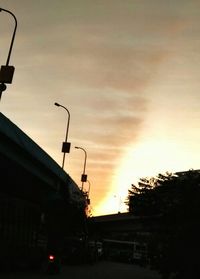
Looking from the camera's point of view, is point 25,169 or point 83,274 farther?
point 25,169

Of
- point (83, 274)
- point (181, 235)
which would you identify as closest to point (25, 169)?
point (83, 274)

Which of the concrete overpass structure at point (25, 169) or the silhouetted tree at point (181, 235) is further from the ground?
the concrete overpass structure at point (25, 169)

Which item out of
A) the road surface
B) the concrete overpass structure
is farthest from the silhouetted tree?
the concrete overpass structure

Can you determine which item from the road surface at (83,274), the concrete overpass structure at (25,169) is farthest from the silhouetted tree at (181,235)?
the concrete overpass structure at (25,169)

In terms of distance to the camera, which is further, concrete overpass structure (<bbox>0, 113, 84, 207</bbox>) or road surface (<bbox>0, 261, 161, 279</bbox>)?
concrete overpass structure (<bbox>0, 113, 84, 207</bbox>)

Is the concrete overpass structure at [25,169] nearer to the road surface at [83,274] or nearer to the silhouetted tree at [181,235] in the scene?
the road surface at [83,274]

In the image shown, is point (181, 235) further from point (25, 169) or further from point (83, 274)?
point (25, 169)

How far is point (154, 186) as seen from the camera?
214 feet

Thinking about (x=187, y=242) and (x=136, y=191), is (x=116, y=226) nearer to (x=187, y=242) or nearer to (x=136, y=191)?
(x=136, y=191)

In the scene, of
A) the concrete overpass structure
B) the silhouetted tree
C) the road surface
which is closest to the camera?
the silhouetted tree

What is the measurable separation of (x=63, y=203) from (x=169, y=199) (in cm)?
2624

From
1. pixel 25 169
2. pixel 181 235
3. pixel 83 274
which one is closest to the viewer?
pixel 181 235

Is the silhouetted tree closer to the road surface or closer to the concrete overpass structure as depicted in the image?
the road surface

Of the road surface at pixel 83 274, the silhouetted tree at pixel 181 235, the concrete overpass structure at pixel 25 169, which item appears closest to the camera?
the silhouetted tree at pixel 181 235
